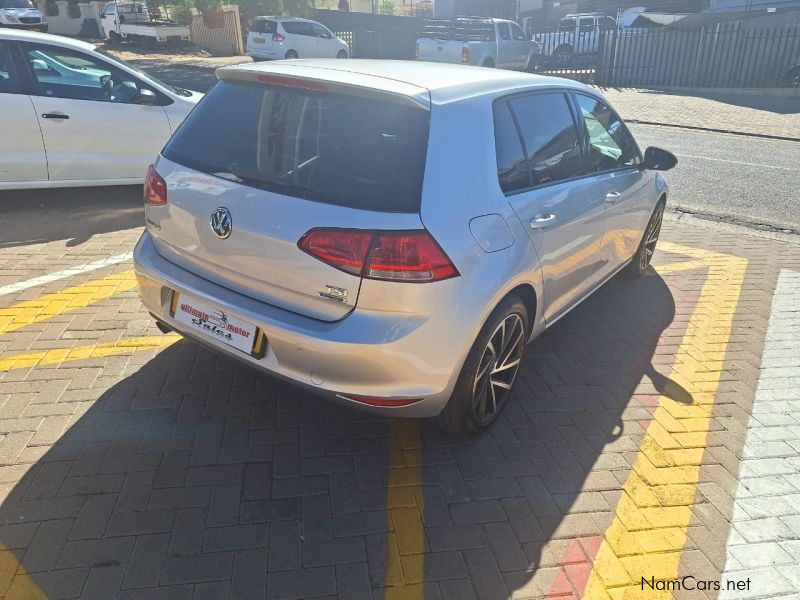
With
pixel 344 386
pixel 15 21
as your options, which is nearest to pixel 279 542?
pixel 344 386

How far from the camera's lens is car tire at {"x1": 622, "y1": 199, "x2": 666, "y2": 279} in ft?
16.7

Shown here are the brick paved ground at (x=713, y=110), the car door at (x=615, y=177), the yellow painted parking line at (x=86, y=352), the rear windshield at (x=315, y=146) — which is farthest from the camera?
the brick paved ground at (x=713, y=110)

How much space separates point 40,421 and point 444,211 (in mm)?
2240

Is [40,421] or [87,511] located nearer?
[87,511]

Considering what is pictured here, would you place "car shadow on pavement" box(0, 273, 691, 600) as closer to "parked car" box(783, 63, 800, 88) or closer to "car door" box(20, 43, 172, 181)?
"car door" box(20, 43, 172, 181)

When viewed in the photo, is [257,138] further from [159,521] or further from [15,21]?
[15,21]

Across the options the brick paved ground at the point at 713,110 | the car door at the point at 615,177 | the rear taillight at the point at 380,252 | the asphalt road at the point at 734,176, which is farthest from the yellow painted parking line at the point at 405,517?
the brick paved ground at the point at 713,110

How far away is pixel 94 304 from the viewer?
433 centimetres

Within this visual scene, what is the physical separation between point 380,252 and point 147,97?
16.1ft

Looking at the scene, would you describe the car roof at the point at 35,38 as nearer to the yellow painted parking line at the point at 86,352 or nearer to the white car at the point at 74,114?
the white car at the point at 74,114

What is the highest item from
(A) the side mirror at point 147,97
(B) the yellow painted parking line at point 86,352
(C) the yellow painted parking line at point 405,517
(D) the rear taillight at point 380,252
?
(A) the side mirror at point 147,97

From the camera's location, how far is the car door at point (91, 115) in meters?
5.89

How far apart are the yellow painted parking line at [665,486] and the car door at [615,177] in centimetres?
81

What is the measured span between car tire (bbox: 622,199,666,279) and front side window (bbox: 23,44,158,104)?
5011 mm
